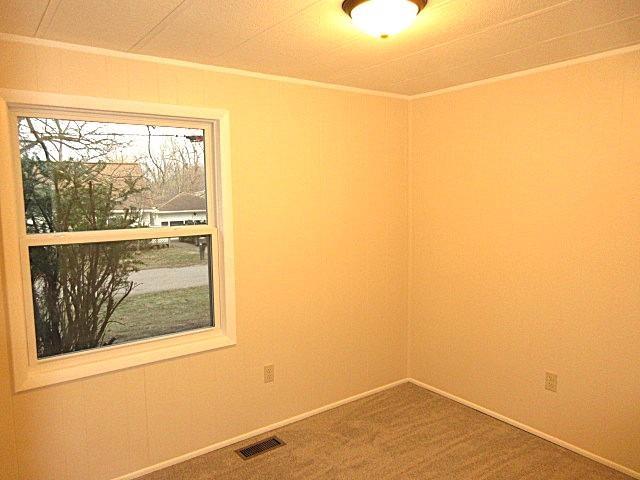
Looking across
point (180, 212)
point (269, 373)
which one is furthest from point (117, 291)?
point (269, 373)

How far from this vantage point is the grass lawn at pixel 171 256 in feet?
9.03

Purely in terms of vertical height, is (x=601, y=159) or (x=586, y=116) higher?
(x=586, y=116)

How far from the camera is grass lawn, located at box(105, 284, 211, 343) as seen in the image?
271 centimetres

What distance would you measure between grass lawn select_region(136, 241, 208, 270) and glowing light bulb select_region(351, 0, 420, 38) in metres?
1.67

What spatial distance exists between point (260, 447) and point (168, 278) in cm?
120

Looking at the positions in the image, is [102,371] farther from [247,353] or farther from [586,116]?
[586,116]

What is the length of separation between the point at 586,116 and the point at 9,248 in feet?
10.3

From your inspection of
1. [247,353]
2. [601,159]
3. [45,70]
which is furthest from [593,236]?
[45,70]

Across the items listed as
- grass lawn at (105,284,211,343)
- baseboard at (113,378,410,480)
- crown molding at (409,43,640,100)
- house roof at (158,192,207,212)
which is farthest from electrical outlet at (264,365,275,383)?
crown molding at (409,43,640,100)

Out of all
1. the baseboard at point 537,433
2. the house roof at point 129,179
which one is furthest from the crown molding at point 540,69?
the baseboard at point 537,433

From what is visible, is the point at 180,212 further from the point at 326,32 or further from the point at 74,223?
the point at 326,32

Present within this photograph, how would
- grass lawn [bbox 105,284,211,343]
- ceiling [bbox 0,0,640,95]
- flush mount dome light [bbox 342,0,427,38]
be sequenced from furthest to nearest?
grass lawn [bbox 105,284,211,343] → ceiling [bbox 0,0,640,95] → flush mount dome light [bbox 342,0,427,38]

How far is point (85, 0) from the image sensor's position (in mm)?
1758

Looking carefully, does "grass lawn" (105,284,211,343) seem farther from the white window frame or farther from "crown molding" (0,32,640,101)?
"crown molding" (0,32,640,101)
